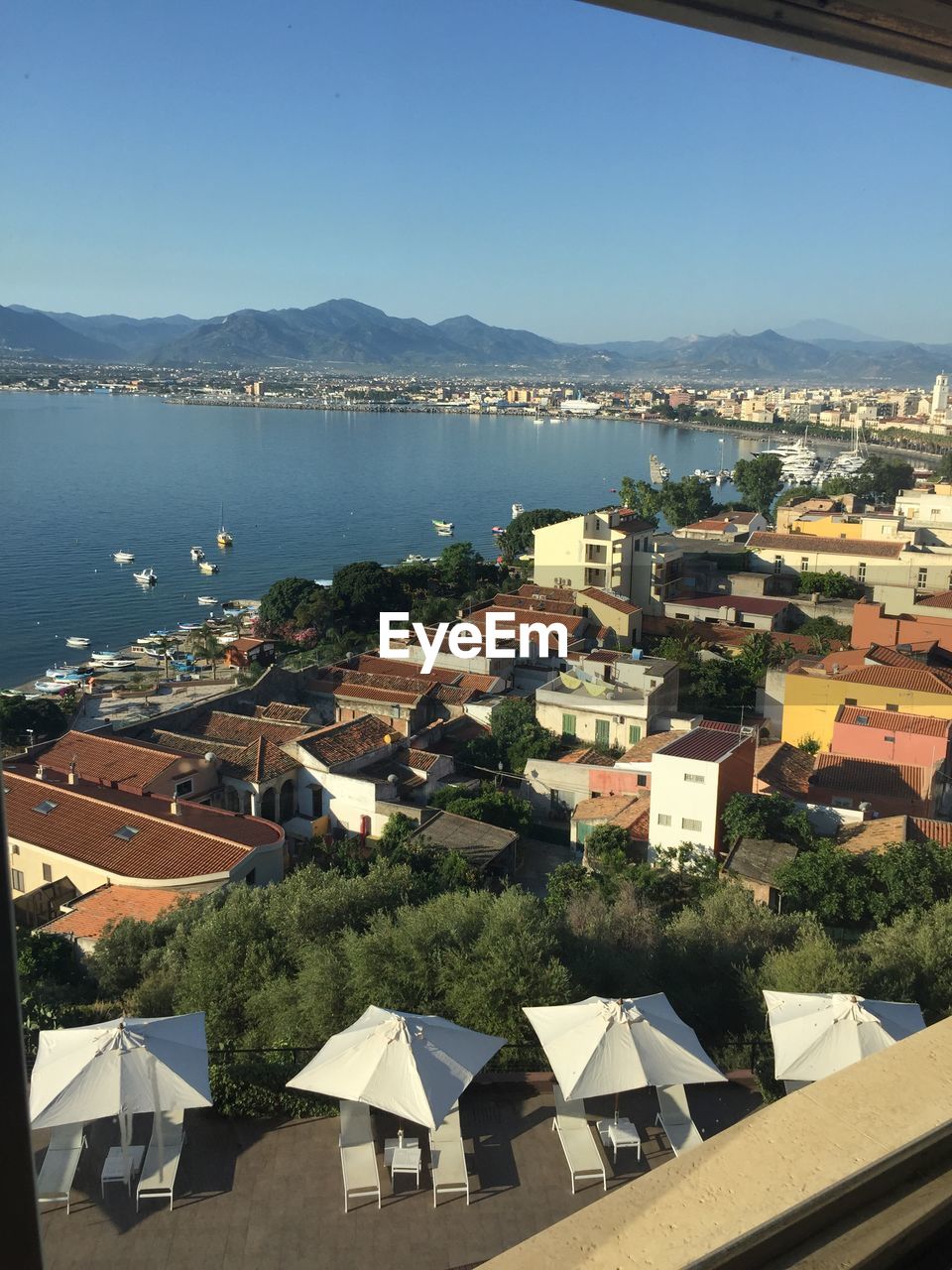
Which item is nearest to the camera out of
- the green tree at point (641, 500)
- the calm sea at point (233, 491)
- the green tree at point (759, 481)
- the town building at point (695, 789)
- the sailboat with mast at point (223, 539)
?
the town building at point (695, 789)

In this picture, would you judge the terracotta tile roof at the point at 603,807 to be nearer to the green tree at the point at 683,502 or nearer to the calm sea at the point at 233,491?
the calm sea at the point at 233,491

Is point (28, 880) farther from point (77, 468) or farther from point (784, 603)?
point (77, 468)

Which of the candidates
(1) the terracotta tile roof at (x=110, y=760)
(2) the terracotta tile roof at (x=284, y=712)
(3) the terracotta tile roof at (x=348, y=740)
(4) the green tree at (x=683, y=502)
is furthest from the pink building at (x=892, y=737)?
(4) the green tree at (x=683, y=502)

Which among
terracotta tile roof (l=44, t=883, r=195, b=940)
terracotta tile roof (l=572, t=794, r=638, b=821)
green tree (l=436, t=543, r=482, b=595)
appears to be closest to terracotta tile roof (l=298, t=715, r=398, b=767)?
terracotta tile roof (l=572, t=794, r=638, b=821)

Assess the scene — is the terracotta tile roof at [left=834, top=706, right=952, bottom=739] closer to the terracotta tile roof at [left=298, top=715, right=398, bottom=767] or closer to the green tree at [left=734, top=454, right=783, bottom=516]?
the terracotta tile roof at [left=298, top=715, right=398, bottom=767]

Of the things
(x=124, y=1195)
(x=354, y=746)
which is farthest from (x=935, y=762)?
(x=124, y=1195)
